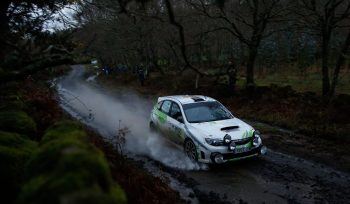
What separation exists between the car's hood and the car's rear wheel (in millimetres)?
406

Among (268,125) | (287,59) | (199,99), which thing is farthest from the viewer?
(287,59)

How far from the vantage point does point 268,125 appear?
19875 mm

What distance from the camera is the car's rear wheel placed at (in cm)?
1253

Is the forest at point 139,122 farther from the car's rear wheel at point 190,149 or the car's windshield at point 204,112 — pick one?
the car's windshield at point 204,112

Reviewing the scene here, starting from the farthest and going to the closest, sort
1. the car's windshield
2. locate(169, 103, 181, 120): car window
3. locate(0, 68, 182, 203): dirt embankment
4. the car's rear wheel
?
locate(169, 103, 181, 120): car window → the car's windshield → the car's rear wheel → locate(0, 68, 182, 203): dirt embankment

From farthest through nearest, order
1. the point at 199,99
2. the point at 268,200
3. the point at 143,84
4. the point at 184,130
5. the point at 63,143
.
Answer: the point at 143,84 < the point at 199,99 < the point at 184,130 < the point at 268,200 < the point at 63,143

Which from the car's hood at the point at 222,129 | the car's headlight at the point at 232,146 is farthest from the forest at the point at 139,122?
the car's hood at the point at 222,129

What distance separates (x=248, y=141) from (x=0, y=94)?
22.0 ft

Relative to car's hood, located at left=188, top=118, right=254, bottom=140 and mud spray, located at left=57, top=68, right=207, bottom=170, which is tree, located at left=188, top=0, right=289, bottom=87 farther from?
car's hood, located at left=188, top=118, right=254, bottom=140

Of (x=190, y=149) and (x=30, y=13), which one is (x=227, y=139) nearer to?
(x=190, y=149)

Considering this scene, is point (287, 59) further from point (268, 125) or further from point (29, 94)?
point (29, 94)

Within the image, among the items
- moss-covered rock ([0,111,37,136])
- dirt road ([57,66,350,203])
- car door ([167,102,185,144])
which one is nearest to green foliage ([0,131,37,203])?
moss-covered rock ([0,111,37,136])

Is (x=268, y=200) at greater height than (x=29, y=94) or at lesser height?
lesser

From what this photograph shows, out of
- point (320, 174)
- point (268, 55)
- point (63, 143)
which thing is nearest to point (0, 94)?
point (63, 143)
